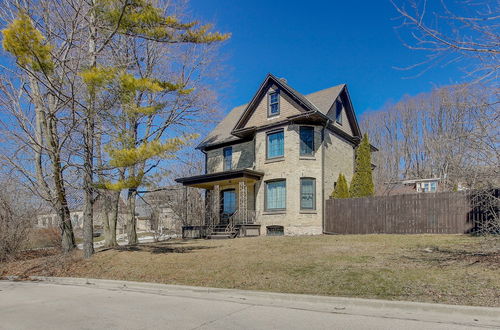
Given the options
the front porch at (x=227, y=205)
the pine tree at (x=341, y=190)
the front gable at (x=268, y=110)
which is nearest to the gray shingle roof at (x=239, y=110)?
the front gable at (x=268, y=110)

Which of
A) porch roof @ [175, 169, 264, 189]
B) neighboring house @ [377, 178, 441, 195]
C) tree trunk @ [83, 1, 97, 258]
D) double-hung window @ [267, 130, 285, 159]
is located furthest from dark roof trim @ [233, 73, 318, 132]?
neighboring house @ [377, 178, 441, 195]

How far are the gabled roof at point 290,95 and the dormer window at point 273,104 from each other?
48cm

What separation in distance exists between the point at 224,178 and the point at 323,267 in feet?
37.9

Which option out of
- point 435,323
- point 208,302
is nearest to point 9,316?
point 208,302

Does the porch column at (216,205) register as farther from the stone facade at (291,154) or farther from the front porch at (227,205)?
the stone facade at (291,154)

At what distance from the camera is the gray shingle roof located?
67.6ft

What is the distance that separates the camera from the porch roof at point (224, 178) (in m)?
19.3

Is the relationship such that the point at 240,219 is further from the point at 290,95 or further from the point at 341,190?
the point at 290,95

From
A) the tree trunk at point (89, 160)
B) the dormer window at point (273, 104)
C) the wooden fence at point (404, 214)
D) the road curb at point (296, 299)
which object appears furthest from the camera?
the dormer window at point (273, 104)

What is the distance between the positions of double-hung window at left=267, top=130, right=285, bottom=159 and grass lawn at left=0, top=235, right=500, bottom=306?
7011 mm

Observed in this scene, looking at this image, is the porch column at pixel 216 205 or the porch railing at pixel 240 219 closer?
the porch railing at pixel 240 219

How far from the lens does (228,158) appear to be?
23.2 metres

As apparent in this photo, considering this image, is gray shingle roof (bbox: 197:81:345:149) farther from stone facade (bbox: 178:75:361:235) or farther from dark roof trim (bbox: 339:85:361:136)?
dark roof trim (bbox: 339:85:361:136)

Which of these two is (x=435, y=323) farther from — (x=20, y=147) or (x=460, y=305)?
(x=20, y=147)
